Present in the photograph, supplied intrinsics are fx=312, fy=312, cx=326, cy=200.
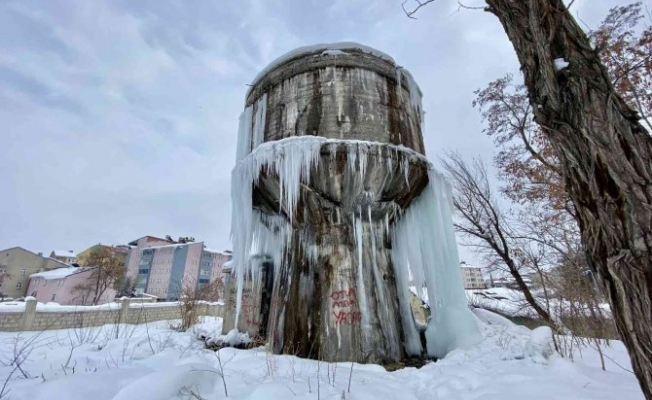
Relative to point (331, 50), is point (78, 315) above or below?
below

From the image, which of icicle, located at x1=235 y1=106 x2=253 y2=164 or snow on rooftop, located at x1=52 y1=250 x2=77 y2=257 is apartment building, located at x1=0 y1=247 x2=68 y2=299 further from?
icicle, located at x1=235 y1=106 x2=253 y2=164

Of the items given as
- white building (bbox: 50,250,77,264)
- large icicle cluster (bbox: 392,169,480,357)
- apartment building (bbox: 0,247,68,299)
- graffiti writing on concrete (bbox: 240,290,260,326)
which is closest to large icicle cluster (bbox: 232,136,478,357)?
large icicle cluster (bbox: 392,169,480,357)

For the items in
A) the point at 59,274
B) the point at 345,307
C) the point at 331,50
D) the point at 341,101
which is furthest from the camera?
the point at 59,274

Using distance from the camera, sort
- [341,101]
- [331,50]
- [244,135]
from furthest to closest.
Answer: [244,135] → [331,50] → [341,101]

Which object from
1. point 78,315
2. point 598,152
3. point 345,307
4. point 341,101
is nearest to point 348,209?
point 345,307

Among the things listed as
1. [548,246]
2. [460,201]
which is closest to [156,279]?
[460,201]

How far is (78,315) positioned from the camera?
37.5ft

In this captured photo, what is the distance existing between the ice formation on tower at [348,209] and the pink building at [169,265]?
36846 mm

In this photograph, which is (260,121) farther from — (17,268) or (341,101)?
(17,268)

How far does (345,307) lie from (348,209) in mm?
2016

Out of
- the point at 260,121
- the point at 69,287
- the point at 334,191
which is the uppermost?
the point at 260,121

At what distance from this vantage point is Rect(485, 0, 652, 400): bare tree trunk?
4.15ft

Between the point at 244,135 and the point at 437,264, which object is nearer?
the point at 437,264

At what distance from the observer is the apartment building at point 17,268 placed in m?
34.8
